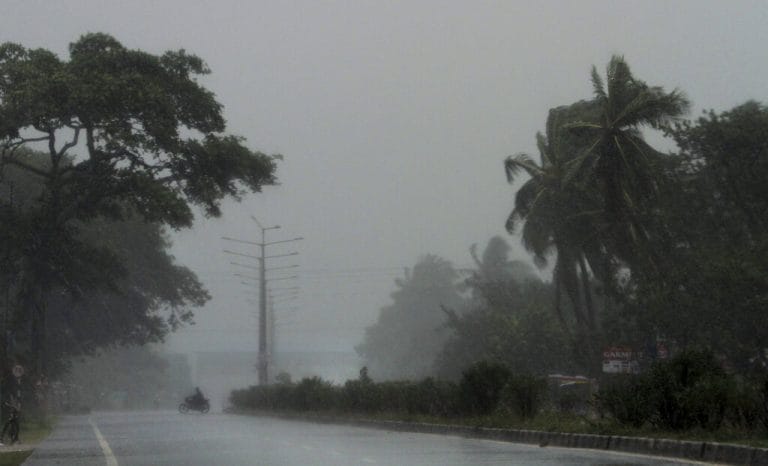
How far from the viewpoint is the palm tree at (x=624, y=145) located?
47906 mm

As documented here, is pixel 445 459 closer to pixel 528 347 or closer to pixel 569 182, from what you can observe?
pixel 569 182

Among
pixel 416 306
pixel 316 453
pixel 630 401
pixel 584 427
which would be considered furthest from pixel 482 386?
pixel 416 306

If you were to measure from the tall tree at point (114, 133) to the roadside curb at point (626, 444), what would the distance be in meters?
17.2

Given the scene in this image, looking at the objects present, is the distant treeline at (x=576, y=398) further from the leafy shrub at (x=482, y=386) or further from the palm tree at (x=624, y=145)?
the palm tree at (x=624, y=145)

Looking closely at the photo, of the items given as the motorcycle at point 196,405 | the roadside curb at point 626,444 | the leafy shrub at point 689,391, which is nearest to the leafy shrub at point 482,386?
the roadside curb at point 626,444

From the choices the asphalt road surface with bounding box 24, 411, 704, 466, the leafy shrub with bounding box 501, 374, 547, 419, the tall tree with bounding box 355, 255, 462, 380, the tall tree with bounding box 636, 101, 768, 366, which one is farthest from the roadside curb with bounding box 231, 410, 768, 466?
the tall tree with bounding box 355, 255, 462, 380

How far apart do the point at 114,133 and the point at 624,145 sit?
1924 centimetres

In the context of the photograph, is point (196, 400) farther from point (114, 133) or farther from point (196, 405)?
point (114, 133)

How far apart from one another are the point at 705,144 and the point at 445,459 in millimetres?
34548

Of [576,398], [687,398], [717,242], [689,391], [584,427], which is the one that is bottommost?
[584,427]

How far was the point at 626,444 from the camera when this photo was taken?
20125 mm

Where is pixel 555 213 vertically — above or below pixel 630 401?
above

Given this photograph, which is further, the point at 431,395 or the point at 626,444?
the point at 431,395

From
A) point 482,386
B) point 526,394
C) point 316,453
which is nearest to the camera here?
point 316,453
